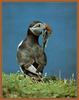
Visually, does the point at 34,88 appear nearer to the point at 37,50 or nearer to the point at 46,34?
the point at 37,50

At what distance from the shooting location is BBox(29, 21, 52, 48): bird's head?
4.04 m

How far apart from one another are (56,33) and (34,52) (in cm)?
37

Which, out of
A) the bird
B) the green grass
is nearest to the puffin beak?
the bird

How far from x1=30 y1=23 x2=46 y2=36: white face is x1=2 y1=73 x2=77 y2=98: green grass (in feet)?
1.87

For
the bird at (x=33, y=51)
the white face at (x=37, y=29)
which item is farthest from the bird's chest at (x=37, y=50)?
the white face at (x=37, y=29)

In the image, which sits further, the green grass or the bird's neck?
the bird's neck

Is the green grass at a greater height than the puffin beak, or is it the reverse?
the puffin beak

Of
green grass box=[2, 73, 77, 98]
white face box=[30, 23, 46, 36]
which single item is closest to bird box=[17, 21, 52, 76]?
white face box=[30, 23, 46, 36]

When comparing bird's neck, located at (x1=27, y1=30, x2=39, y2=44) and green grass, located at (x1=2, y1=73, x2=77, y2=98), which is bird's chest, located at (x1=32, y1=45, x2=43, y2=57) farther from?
green grass, located at (x1=2, y1=73, x2=77, y2=98)

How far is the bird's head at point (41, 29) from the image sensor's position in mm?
4039

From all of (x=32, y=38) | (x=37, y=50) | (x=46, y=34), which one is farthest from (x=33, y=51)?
(x=46, y=34)

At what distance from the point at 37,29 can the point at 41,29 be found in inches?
2.0

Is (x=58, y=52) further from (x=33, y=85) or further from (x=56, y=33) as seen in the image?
(x=33, y=85)

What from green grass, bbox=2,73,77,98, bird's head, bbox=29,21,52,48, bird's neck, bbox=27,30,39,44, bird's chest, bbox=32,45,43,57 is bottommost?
green grass, bbox=2,73,77,98
